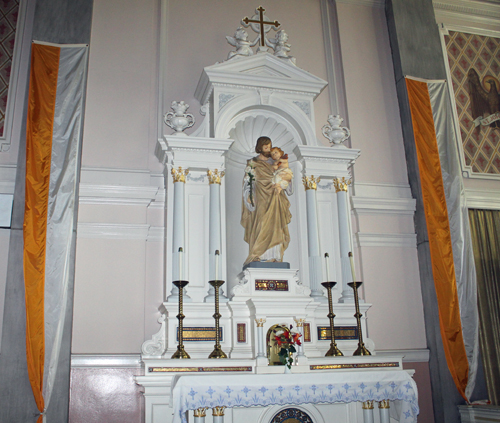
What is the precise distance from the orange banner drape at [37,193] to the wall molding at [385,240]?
11.6 ft

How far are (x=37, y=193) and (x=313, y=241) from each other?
2.89 meters

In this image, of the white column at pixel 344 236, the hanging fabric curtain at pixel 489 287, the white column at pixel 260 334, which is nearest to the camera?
the white column at pixel 260 334

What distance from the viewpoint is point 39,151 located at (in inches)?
215

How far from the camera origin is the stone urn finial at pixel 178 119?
577 centimetres

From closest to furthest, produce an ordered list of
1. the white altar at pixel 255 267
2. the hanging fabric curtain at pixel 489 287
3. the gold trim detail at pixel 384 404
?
the white altar at pixel 255 267 < the gold trim detail at pixel 384 404 < the hanging fabric curtain at pixel 489 287

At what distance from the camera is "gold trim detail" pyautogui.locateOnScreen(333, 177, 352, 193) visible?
6.00 meters

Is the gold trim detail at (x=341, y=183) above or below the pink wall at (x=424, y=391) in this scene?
above

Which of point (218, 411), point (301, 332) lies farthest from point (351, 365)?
point (218, 411)

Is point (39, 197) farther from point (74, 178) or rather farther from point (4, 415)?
point (4, 415)

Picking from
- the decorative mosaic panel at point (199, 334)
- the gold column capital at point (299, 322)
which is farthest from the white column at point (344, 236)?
the decorative mosaic panel at point (199, 334)

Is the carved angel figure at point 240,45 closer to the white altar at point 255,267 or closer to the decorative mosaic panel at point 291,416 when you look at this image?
the white altar at point 255,267

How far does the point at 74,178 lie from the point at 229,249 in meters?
1.81

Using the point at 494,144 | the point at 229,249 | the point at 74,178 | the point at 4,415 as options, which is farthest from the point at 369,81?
the point at 4,415

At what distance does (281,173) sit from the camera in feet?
18.7
